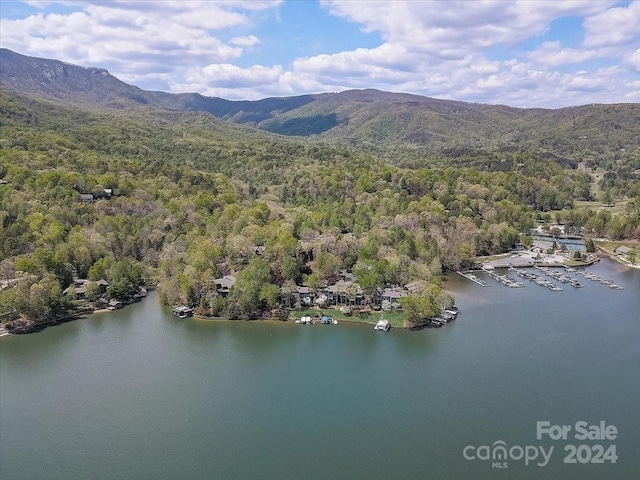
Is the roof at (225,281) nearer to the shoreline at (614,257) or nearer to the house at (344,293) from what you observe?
the house at (344,293)

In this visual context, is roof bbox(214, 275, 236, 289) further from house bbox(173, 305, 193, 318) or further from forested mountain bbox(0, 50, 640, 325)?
house bbox(173, 305, 193, 318)

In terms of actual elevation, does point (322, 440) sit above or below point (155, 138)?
below

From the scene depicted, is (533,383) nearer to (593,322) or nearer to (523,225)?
(593,322)

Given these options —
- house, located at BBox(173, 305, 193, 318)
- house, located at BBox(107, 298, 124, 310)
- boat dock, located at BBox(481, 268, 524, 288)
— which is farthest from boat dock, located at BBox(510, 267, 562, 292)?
house, located at BBox(107, 298, 124, 310)

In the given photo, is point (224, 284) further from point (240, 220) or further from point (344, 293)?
point (240, 220)

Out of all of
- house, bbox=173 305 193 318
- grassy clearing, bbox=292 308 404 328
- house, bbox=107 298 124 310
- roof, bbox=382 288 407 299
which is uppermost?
roof, bbox=382 288 407 299

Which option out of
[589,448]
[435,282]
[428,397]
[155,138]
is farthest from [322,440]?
[155,138]
